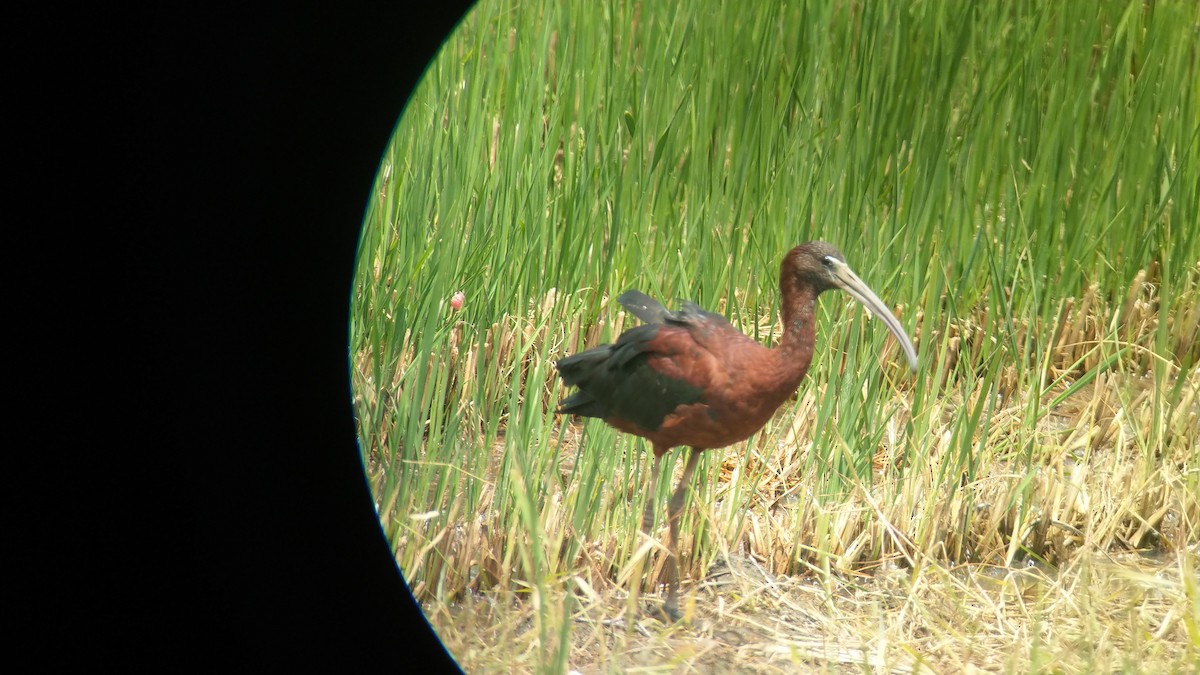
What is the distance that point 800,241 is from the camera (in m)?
1.62

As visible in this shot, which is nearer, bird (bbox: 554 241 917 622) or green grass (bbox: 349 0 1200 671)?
bird (bbox: 554 241 917 622)

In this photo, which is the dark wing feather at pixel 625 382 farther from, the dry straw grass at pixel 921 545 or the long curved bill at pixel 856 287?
the long curved bill at pixel 856 287

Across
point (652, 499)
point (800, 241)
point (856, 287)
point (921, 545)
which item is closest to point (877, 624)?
point (921, 545)

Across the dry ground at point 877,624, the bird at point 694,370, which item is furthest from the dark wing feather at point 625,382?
the dry ground at point 877,624

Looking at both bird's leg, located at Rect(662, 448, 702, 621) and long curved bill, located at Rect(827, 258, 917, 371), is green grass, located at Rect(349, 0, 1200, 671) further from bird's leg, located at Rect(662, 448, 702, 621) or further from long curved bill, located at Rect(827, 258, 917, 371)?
long curved bill, located at Rect(827, 258, 917, 371)

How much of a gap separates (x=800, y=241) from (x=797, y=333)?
0.28m

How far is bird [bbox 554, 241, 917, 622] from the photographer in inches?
54.0

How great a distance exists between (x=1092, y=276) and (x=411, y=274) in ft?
3.62

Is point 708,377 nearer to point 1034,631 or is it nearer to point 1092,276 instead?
point 1034,631

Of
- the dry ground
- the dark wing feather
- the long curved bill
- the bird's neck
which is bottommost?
the dry ground

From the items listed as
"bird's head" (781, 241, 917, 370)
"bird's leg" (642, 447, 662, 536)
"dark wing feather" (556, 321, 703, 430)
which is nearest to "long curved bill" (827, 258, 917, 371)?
"bird's head" (781, 241, 917, 370)

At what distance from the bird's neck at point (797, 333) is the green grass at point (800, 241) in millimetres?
231

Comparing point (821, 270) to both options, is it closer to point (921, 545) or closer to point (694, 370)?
point (694, 370)

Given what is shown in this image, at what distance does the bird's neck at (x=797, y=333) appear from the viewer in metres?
1.37
